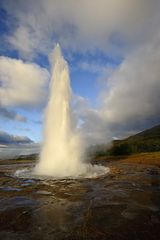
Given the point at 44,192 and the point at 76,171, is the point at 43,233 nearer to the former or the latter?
the point at 44,192

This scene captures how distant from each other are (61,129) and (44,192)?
10.8 metres

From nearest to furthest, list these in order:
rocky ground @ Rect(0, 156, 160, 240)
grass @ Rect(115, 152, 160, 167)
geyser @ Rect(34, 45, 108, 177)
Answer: rocky ground @ Rect(0, 156, 160, 240) < geyser @ Rect(34, 45, 108, 177) < grass @ Rect(115, 152, 160, 167)

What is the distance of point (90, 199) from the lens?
10.8 meters

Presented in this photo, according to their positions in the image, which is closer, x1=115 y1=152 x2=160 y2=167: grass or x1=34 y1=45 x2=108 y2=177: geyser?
x1=34 y1=45 x2=108 y2=177: geyser

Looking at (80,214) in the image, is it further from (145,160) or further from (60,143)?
(145,160)

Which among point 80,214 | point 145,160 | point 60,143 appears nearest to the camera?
point 80,214

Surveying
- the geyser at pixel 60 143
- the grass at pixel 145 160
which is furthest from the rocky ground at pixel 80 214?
the grass at pixel 145 160

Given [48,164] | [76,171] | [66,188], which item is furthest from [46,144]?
[66,188]

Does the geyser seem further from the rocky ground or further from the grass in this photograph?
the grass

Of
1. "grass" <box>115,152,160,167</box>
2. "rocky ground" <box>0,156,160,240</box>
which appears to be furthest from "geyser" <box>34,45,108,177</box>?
"grass" <box>115,152,160,167</box>

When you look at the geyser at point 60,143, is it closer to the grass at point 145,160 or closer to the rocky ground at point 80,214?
the rocky ground at point 80,214

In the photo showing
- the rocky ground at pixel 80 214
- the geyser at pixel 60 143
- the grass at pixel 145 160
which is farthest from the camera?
the grass at pixel 145 160

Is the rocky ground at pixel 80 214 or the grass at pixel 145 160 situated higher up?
the grass at pixel 145 160

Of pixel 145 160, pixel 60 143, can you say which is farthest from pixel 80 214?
pixel 145 160
